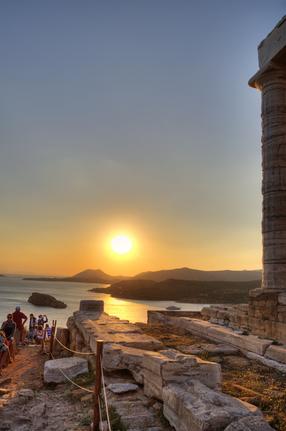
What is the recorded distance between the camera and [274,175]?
44.4 ft

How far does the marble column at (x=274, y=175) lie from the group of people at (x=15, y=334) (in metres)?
8.21

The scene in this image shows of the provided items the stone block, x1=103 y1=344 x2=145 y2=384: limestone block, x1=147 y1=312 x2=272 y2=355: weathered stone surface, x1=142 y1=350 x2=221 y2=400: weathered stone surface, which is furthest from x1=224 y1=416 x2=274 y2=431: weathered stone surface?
the stone block

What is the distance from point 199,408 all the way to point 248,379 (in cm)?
340

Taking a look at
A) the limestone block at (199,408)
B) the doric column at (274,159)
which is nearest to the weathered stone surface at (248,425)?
the limestone block at (199,408)

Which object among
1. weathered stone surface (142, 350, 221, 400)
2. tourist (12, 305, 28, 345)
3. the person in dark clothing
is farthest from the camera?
tourist (12, 305, 28, 345)

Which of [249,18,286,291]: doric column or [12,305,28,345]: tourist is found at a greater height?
[249,18,286,291]: doric column

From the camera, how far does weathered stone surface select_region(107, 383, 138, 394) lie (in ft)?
20.6

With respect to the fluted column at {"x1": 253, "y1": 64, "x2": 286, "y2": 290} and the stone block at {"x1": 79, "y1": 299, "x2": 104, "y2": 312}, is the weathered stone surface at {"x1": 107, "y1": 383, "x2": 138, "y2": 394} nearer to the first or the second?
the fluted column at {"x1": 253, "y1": 64, "x2": 286, "y2": 290}

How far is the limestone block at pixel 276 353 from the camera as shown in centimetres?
912

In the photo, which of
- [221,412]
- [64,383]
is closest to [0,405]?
[64,383]

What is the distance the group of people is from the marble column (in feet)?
26.9

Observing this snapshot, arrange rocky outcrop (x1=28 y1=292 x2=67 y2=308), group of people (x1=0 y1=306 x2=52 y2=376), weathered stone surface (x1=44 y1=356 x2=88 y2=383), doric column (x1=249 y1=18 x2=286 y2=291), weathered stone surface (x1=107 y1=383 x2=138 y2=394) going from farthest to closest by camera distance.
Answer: rocky outcrop (x1=28 y1=292 x2=67 y2=308) < doric column (x1=249 y1=18 x2=286 y2=291) < group of people (x1=0 y1=306 x2=52 y2=376) < weathered stone surface (x1=44 y1=356 x2=88 y2=383) < weathered stone surface (x1=107 y1=383 x2=138 y2=394)

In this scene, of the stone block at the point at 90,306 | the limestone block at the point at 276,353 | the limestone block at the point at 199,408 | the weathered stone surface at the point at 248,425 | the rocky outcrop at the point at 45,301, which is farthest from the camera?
the rocky outcrop at the point at 45,301

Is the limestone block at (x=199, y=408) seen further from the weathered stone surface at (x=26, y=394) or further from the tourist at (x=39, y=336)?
the tourist at (x=39, y=336)
